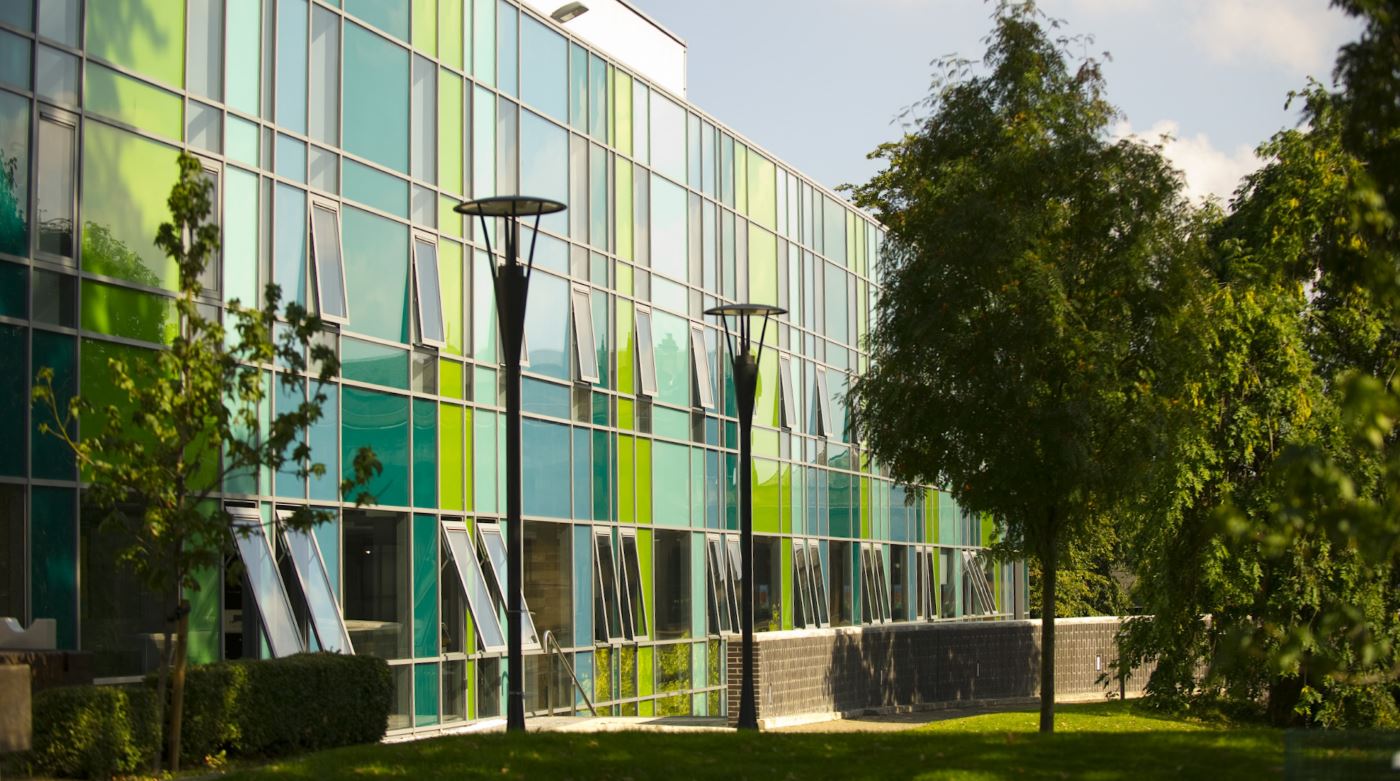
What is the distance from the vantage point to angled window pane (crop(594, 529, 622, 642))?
29.3 meters

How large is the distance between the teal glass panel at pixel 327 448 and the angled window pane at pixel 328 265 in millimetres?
1033

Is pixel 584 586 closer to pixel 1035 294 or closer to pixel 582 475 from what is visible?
pixel 582 475

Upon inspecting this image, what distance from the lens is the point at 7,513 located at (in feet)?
54.9

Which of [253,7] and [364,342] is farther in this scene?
[364,342]

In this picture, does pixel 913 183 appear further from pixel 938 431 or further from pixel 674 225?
pixel 674 225

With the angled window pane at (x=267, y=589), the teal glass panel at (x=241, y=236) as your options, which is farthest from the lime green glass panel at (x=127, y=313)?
the angled window pane at (x=267, y=589)

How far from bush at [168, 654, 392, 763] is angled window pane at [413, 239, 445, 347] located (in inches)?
244

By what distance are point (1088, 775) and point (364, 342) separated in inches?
517

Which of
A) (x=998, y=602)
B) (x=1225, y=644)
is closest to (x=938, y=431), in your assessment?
(x=1225, y=644)

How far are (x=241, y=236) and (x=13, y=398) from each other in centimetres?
430

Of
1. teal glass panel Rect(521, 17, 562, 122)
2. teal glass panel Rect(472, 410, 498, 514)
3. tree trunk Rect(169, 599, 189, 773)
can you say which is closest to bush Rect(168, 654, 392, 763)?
tree trunk Rect(169, 599, 189, 773)

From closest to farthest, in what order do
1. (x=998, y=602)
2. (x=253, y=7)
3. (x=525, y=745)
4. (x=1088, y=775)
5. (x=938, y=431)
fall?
1. (x=1088, y=775)
2. (x=525, y=745)
3. (x=253, y=7)
4. (x=938, y=431)
5. (x=998, y=602)

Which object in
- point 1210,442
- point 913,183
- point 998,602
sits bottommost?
point 998,602

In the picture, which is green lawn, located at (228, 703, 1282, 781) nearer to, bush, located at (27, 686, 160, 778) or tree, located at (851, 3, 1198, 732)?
bush, located at (27, 686, 160, 778)
